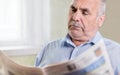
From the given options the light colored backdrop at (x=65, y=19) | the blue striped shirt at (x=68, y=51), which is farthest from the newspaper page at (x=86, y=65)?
the light colored backdrop at (x=65, y=19)

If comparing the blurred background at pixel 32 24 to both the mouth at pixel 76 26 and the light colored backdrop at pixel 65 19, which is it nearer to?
the light colored backdrop at pixel 65 19

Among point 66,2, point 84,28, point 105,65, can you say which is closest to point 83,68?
point 105,65

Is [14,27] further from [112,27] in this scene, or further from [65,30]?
[112,27]

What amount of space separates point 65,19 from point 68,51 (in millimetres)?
611

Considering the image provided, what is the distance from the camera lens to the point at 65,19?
78.6 inches

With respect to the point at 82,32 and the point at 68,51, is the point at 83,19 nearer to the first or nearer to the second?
the point at 82,32

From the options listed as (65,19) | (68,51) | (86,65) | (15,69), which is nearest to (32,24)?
(65,19)

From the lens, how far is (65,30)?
2000mm

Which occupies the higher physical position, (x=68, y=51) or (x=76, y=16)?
(x=76, y=16)

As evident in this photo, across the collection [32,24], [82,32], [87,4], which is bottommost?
[32,24]

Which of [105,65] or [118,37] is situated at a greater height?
[105,65]

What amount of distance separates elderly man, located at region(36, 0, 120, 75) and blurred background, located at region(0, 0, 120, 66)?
472 millimetres

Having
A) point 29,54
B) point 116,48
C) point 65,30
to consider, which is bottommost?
point 29,54

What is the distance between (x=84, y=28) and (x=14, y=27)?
0.77 m
